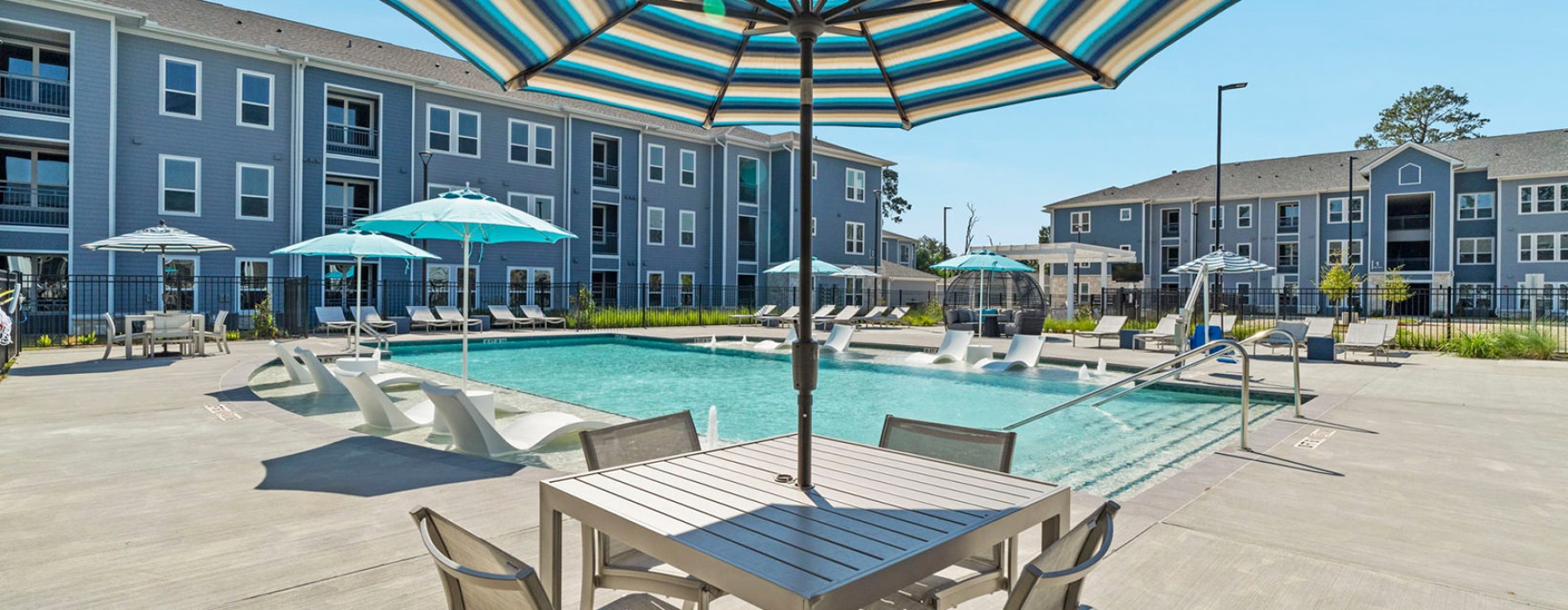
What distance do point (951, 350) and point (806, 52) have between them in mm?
12153

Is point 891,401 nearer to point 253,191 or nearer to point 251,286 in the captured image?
point 251,286

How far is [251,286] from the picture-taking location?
20.8m

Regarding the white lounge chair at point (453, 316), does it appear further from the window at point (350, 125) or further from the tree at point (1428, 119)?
the tree at point (1428, 119)

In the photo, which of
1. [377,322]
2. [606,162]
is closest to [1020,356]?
[377,322]

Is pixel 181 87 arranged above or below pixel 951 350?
above

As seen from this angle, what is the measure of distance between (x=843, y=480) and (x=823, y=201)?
32.3 meters

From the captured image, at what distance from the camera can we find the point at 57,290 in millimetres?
18531

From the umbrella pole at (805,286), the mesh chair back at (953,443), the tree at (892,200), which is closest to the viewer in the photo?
the umbrella pole at (805,286)

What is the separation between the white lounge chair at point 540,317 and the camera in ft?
72.3

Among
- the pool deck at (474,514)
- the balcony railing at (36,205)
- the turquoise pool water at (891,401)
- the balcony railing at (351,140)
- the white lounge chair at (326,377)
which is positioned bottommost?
the turquoise pool water at (891,401)

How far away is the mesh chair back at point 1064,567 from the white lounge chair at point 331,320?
2025 cm

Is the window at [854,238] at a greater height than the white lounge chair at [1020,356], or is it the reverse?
the window at [854,238]

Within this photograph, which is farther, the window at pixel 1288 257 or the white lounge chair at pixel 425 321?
the window at pixel 1288 257

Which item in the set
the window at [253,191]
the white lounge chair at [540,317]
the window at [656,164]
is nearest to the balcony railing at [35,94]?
the window at [253,191]
